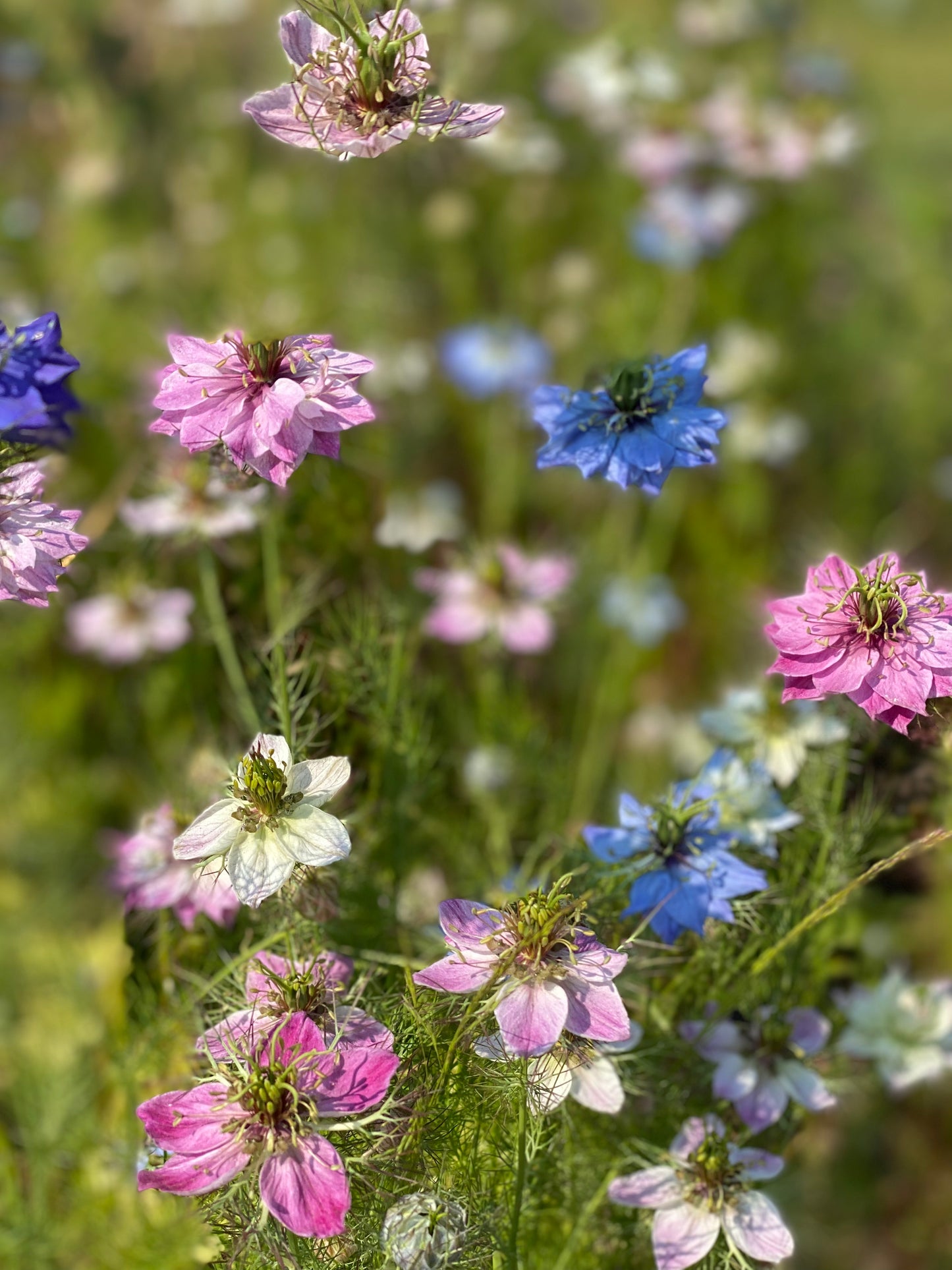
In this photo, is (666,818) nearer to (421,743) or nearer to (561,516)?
(421,743)

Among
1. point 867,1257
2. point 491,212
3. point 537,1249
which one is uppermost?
point 491,212

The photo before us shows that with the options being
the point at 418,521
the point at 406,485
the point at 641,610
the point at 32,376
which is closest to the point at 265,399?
the point at 32,376

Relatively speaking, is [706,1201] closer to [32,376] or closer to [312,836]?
[312,836]

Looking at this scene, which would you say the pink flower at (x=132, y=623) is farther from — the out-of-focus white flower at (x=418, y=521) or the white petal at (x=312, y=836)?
the white petal at (x=312, y=836)

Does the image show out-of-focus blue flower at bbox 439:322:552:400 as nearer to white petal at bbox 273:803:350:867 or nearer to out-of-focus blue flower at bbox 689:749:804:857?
out-of-focus blue flower at bbox 689:749:804:857

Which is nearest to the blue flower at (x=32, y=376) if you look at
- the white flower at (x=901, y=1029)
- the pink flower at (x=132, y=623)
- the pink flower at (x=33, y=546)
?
the pink flower at (x=33, y=546)

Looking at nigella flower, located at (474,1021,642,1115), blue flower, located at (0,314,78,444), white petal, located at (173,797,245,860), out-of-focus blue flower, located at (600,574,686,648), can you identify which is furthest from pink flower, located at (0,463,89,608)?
out-of-focus blue flower, located at (600,574,686,648)

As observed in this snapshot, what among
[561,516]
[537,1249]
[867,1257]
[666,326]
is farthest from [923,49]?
[537,1249]
